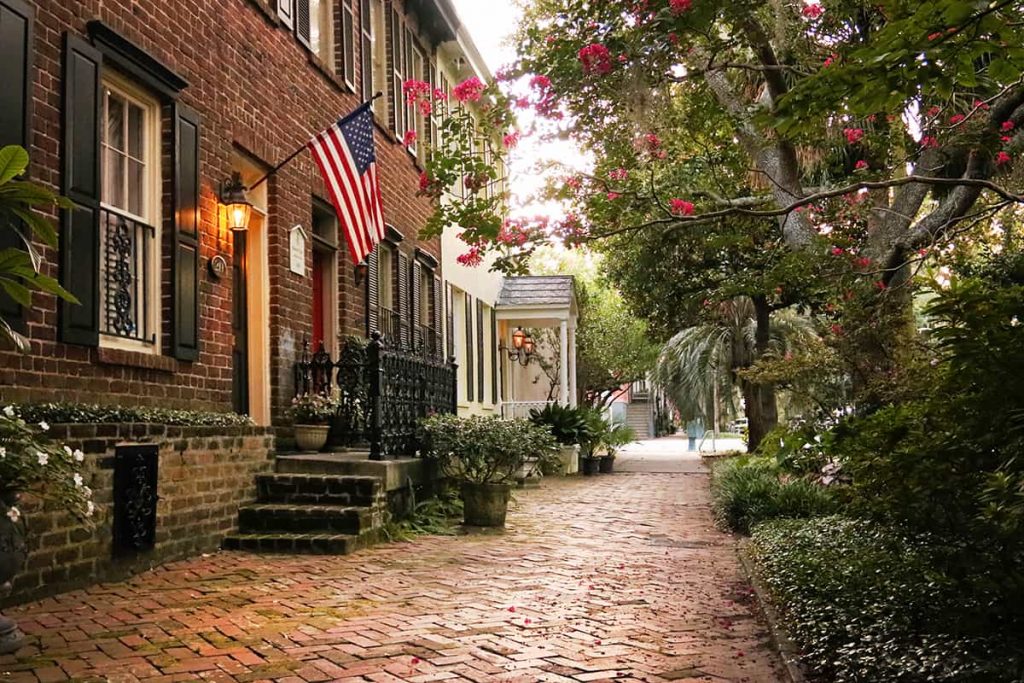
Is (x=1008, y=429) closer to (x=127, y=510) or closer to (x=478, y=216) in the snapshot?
(x=127, y=510)

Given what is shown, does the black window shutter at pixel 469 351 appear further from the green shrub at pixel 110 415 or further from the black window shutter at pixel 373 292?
the green shrub at pixel 110 415

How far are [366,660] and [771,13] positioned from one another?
704 centimetres

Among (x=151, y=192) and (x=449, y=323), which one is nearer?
(x=151, y=192)

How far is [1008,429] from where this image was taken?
3.52 metres

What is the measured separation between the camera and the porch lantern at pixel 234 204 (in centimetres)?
838

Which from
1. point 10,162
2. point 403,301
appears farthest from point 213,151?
point 403,301

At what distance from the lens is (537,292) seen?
21.2 m

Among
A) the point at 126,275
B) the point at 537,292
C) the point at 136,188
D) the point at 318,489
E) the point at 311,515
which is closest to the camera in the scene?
the point at 126,275

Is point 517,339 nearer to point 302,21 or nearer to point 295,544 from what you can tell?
point 302,21

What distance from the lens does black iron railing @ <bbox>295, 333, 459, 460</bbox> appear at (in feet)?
28.8

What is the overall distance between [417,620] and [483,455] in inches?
157

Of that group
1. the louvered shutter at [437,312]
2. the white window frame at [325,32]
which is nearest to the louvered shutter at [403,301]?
the louvered shutter at [437,312]

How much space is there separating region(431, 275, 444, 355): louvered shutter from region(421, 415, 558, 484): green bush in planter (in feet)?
18.4

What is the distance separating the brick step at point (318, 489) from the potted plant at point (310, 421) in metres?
1.36
